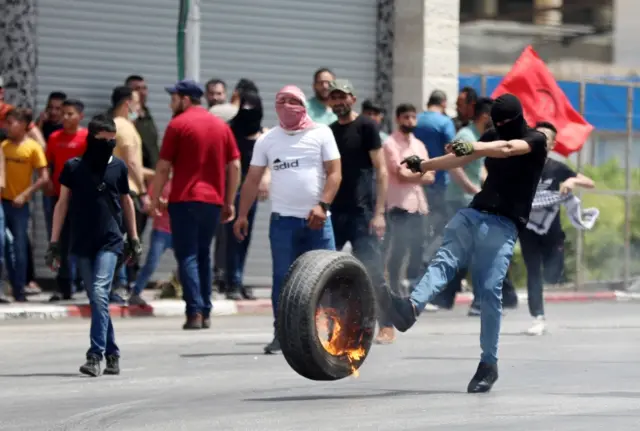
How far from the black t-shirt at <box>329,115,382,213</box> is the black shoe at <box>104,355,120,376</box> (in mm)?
2620

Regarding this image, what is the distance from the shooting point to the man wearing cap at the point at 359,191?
12938mm

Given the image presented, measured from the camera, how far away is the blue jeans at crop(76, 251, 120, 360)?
1088 cm

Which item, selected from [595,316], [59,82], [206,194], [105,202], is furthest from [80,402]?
[59,82]

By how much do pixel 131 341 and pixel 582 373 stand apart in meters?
3.99

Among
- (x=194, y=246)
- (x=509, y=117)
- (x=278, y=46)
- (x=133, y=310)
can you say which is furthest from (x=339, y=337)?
(x=278, y=46)

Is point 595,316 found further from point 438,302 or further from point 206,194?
point 206,194

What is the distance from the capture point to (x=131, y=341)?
43.9 feet

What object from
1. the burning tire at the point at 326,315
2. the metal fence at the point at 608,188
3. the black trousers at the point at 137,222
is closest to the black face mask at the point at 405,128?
the black trousers at the point at 137,222

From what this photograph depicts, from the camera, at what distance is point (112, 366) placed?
1102 centimetres

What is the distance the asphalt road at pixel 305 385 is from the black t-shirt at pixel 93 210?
85 centimetres

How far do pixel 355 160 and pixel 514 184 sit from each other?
9.80ft

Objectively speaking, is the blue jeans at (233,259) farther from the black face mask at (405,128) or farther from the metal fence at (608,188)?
the metal fence at (608,188)

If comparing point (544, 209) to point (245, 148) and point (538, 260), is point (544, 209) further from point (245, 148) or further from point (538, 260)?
point (245, 148)

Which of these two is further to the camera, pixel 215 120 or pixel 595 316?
pixel 595 316
